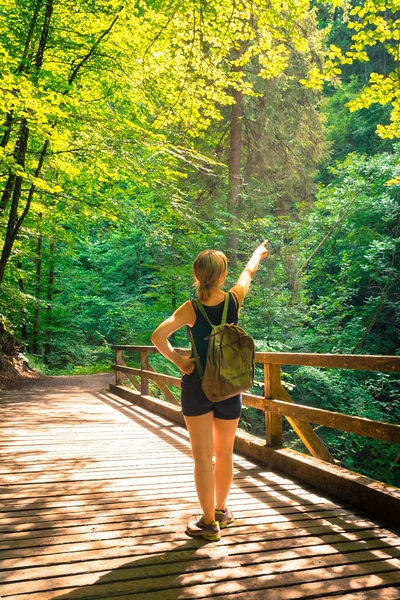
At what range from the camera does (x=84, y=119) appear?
10602 millimetres

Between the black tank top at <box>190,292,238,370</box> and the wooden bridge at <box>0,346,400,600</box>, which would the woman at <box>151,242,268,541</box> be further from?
the wooden bridge at <box>0,346,400,600</box>

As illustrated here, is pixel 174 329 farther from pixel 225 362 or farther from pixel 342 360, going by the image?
pixel 342 360

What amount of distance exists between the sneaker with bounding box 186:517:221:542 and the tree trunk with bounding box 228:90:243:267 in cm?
1156

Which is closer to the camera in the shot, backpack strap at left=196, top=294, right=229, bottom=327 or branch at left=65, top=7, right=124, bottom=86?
backpack strap at left=196, top=294, right=229, bottom=327

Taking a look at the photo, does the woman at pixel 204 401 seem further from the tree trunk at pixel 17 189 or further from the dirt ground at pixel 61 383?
the dirt ground at pixel 61 383

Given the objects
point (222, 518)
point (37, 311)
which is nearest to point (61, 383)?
point (37, 311)

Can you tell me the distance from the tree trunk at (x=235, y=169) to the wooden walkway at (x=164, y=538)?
9798mm

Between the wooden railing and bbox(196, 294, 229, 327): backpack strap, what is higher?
bbox(196, 294, 229, 327): backpack strap

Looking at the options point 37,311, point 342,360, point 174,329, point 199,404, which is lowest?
point 199,404

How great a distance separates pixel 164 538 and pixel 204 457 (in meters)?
0.57

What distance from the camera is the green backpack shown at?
3.03 metres

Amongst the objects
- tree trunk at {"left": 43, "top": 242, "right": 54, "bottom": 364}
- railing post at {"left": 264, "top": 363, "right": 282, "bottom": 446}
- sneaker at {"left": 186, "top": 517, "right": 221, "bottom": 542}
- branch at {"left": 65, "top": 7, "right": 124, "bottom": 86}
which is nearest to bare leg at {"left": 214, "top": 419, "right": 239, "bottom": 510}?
sneaker at {"left": 186, "top": 517, "right": 221, "bottom": 542}

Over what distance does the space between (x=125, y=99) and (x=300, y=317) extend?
8693mm

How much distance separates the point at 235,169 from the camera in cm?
1552
